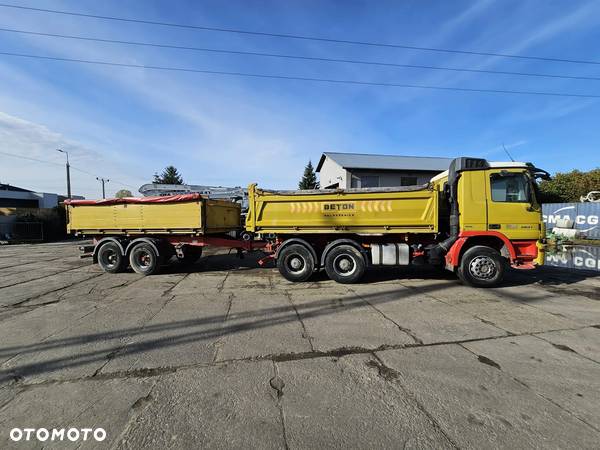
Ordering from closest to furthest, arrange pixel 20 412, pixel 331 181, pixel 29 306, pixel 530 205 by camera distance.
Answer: pixel 20 412, pixel 29 306, pixel 530 205, pixel 331 181

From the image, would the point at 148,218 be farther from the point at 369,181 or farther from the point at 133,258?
the point at 369,181

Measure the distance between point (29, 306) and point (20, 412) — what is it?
170 inches

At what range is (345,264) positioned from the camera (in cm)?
748

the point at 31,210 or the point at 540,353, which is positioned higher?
the point at 31,210

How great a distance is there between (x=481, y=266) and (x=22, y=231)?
29.0 meters

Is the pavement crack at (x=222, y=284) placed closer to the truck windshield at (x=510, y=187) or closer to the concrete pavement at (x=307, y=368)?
the concrete pavement at (x=307, y=368)

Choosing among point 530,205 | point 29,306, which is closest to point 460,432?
point 530,205

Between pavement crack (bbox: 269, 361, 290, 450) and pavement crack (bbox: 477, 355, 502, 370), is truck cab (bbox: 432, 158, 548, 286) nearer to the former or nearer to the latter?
pavement crack (bbox: 477, 355, 502, 370)

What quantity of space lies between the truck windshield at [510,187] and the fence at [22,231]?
1129 inches

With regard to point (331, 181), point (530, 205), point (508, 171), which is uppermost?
point (331, 181)

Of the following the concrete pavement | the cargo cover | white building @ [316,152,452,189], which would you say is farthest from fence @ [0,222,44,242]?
white building @ [316,152,452,189]

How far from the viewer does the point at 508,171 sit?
6777 mm

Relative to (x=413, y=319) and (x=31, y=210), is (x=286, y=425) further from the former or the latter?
(x=31, y=210)

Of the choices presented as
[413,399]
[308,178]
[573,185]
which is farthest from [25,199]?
[573,185]
